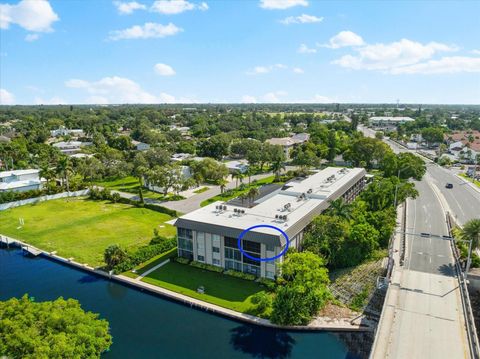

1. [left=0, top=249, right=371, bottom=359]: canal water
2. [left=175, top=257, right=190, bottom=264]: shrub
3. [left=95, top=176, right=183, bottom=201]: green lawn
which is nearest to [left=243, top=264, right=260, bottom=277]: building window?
[left=175, top=257, right=190, bottom=264]: shrub

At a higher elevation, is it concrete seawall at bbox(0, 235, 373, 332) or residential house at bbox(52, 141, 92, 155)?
residential house at bbox(52, 141, 92, 155)

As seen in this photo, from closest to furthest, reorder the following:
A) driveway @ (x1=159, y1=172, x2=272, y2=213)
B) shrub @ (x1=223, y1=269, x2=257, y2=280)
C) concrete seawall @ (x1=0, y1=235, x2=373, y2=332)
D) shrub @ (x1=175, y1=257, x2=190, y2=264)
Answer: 1. concrete seawall @ (x1=0, y1=235, x2=373, y2=332)
2. shrub @ (x1=223, y1=269, x2=257, y2=280)
3. shrub @ (x1=175, y1=257, x2=190, y2=264)
4. driveway @ (x1=159, y1=172, x2=272, y2=213)

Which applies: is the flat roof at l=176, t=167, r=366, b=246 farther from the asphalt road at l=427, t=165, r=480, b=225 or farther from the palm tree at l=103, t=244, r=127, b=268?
the asphalt road at l=427, t=165, r=480, b=225

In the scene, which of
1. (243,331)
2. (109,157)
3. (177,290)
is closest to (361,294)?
(243,331)

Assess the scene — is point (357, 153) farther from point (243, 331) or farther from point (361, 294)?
point (243, 331)

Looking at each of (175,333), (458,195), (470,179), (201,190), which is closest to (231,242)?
(175,333)

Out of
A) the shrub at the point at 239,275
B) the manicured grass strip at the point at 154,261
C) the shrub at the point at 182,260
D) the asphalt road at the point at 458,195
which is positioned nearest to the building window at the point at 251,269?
the shrub at the point at 239,275
